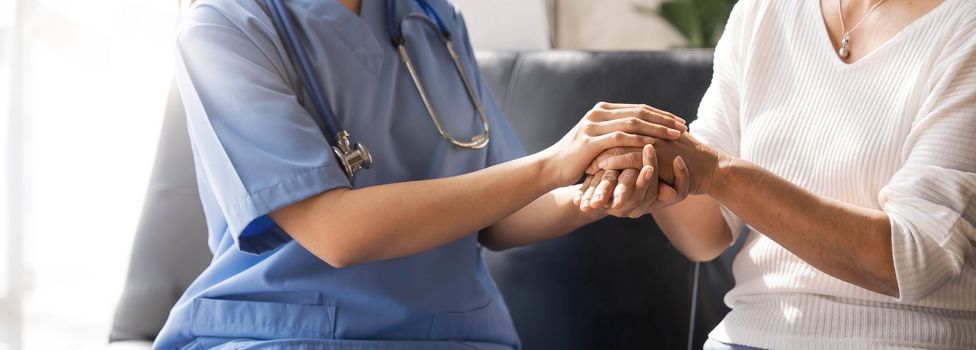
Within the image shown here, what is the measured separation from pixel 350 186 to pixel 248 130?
141 mm

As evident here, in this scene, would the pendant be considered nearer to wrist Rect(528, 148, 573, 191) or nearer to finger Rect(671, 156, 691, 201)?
finger Rect(671, 156, 691, 201)

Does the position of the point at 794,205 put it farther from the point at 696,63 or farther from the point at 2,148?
the point at 2,148

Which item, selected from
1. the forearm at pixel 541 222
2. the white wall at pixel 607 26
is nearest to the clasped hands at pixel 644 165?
the forearm at pixel 541 222

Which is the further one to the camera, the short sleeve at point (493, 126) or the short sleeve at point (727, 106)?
the short sleeve at point (493, 126)

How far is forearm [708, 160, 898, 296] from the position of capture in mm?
1255

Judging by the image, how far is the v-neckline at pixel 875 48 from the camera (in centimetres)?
133

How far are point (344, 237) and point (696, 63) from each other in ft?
2.74

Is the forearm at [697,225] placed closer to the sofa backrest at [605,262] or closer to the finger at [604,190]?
the finger at [604,190]

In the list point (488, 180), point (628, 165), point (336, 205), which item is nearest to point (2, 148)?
point (336, 205)

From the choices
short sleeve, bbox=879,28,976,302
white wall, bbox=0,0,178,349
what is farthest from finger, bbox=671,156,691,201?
white wall, bbox=0,0,178,349

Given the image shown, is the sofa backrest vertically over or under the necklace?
under

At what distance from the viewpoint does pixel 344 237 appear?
1.28m

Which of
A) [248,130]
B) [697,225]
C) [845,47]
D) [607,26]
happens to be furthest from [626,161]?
[607,26]

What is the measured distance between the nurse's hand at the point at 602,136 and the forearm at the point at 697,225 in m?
0.16
